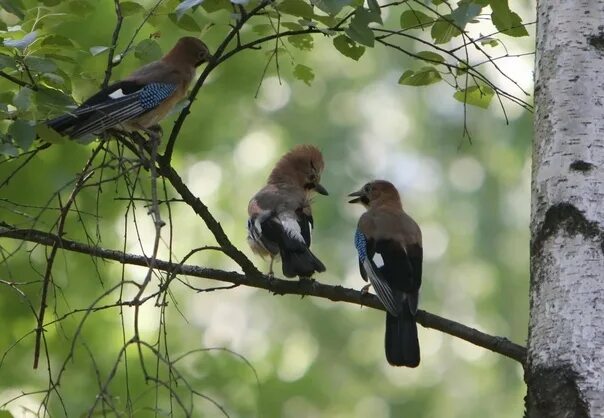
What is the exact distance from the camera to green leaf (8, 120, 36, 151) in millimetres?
2877

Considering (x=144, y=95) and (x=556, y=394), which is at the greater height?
(x=144, y=95)

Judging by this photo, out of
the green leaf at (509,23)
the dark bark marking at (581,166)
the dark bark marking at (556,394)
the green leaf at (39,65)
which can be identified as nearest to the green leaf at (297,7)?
the green leaf at (509,23)

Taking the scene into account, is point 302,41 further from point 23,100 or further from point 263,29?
point 23,100

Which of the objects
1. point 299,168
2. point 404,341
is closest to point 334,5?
point 404,341

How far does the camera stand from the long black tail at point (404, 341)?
4918 mm

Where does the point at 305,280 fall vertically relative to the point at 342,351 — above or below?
below

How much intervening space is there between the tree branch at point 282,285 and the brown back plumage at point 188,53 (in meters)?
1.89

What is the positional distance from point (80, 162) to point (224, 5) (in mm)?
3595

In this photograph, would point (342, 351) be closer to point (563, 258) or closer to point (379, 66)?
point (379, 66)

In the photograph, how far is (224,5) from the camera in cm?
341

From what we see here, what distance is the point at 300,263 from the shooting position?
192 inches

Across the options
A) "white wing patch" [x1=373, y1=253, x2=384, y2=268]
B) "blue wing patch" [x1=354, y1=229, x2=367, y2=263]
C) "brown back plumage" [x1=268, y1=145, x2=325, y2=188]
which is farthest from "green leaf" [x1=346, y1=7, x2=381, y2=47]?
"brown back plumage" [x1=268, y1=145, x2=325, y2=188]

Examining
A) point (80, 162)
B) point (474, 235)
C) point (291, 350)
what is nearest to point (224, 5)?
point (80, 162)

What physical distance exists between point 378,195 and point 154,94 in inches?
69.8
